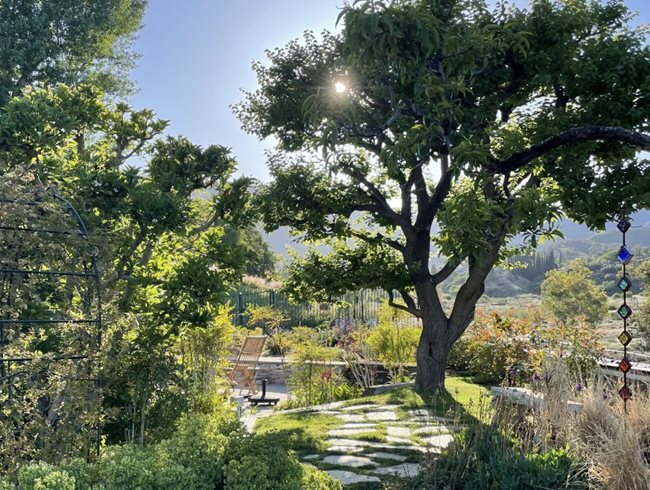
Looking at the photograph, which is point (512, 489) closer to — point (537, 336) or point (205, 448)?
point (205, 448)

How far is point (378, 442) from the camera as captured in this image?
5074mm

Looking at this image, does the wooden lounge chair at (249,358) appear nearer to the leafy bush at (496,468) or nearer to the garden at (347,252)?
the garden at (347,252)

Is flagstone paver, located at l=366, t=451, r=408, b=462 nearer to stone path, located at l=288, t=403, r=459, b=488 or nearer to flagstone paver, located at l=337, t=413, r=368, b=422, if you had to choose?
stone path, located at l=288, t=403, r=459, b=488

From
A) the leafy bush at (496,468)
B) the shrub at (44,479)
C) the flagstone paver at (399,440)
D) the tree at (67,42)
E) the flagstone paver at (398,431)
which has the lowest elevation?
the flagstone paver at (399,440)

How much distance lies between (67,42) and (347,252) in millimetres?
8975

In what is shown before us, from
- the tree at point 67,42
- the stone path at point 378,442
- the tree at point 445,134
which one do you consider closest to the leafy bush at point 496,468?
the stone path at point 378,442

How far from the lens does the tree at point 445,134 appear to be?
3107mm

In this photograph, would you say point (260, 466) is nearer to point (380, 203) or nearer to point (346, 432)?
point (346, 432)

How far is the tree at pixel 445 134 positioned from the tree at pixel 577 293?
1145cm

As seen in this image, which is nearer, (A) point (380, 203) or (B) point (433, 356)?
(B) point (433, 356)

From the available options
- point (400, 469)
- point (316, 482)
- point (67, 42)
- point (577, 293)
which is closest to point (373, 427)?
point (400, 469)

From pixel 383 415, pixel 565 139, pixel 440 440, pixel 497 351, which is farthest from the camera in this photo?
pixel 497 351

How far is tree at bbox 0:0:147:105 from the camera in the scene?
11.4m

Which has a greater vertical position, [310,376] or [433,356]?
[433,356]
